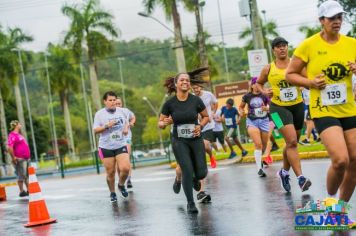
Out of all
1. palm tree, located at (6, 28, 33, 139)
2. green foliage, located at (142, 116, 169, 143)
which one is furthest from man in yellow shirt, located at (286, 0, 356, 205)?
green foliage, located at (142, 116, 169, 143)

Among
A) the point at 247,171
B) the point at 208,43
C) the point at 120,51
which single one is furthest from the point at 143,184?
the point at 120,51

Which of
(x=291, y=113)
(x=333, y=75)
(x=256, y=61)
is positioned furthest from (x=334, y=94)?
(x=256, y=61)

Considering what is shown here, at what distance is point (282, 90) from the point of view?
374 inches

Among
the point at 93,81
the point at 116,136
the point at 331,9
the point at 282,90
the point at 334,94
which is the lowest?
the point at 116,136

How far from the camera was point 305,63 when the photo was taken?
252 inches

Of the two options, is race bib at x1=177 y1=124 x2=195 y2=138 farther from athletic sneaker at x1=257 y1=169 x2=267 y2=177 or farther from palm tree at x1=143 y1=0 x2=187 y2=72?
palm tree at x1=143 y1=0 x2=187 y2=72

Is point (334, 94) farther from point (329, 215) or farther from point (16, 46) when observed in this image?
point (16, 46)

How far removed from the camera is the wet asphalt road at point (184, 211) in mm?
7320

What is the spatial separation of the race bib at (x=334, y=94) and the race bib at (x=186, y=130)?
120 inches

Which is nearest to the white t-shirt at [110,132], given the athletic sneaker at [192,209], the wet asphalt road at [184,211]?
the wet asphalt road at [184,211]

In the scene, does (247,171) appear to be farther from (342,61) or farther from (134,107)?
(134,107)

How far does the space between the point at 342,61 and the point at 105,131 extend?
6202 mm

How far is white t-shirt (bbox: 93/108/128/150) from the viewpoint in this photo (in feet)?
38.0

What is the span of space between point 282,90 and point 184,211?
7.40 feet
